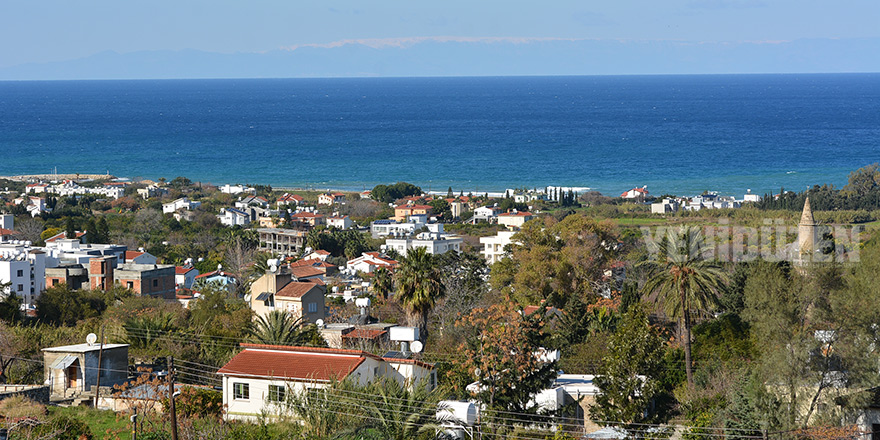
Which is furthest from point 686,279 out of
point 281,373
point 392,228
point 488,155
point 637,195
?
point 488,155

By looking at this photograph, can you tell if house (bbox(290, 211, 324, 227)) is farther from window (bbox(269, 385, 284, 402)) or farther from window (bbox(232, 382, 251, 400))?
window (bbox(269, 385, 284, 402))

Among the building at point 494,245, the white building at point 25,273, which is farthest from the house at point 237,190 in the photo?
the white building at point 25,273

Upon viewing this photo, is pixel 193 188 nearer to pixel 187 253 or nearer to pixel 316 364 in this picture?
pixel 187 253

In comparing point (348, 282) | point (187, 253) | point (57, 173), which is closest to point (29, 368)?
point (348, 282)

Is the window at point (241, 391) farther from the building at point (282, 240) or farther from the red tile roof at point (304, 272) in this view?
the building at point (282, 240)

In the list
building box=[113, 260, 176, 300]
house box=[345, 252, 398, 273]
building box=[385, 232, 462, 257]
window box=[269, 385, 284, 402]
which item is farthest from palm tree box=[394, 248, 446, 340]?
building box=[385, 232, 462, 257]

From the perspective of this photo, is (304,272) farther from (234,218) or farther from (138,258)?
(234,218)
